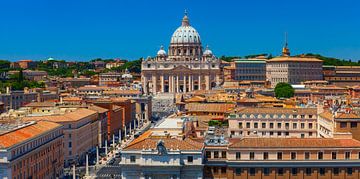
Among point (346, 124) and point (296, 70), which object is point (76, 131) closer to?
point (346, 124)

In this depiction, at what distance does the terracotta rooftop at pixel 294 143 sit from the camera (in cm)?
4466

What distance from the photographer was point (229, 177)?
4459 cm

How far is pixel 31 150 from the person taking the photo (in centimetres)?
5634

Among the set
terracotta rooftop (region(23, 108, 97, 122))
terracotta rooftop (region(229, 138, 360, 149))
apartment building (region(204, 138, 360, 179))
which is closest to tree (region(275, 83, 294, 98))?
terracotta rooftop (region(23, 108, 97, 122))

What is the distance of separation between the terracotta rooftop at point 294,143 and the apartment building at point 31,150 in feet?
59.5

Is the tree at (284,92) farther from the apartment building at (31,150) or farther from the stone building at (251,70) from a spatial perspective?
the apartment building at (31,150)

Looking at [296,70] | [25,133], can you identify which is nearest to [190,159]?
[25,133]

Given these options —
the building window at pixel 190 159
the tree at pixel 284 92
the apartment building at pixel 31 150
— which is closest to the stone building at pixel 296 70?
the tree at pixel 284 92

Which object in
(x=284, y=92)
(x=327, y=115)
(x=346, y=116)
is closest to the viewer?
(x=346, y=116)

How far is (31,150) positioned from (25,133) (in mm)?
1652

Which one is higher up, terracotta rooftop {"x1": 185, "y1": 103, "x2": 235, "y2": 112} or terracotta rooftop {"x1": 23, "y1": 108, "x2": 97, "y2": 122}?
terracotta rooftop {"x1": 185, "y1": 103, "x2": 235, "y2": 112}

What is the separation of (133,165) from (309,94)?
10111cm

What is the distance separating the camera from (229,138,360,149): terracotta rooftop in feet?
147

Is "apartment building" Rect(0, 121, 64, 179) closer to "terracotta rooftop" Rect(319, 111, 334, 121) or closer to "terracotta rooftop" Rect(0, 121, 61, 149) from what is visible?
"terracotta rooftop" Rect(0, 121, 61, 149)
